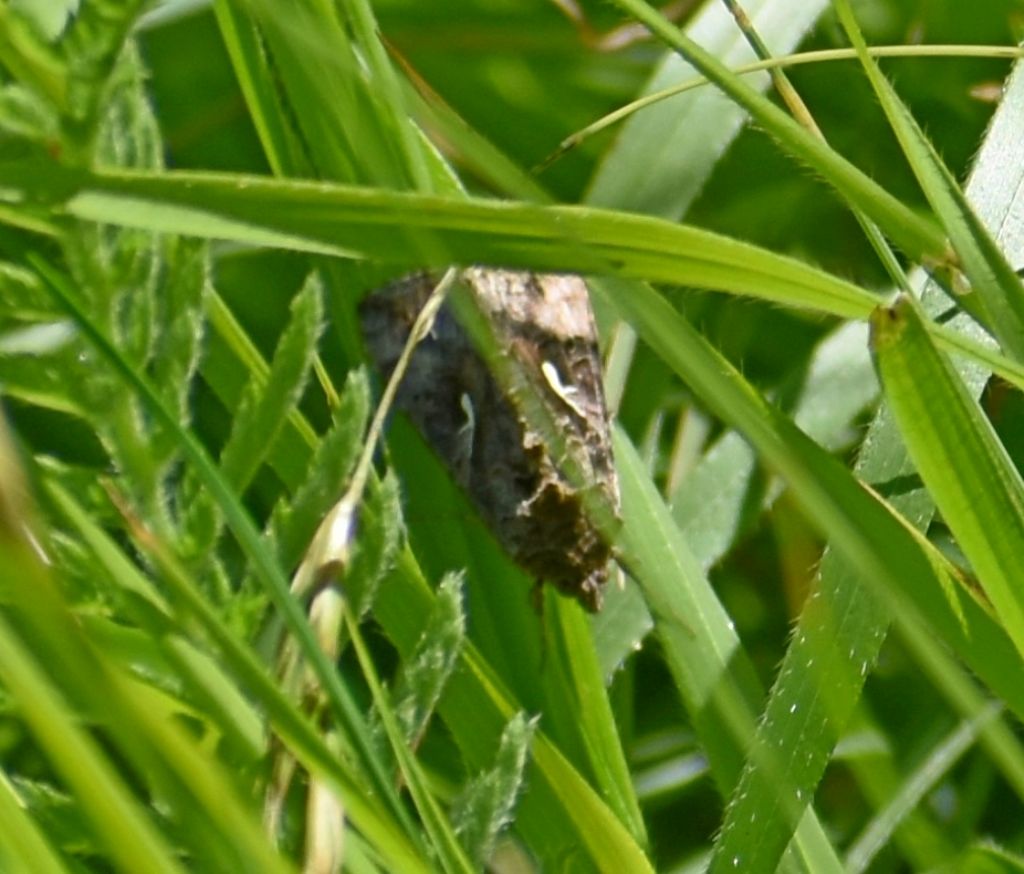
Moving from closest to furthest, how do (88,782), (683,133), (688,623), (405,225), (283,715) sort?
1. (88,782)
2. (283,715)
3. (405,225)
4. (688,623)
5. (683,133)

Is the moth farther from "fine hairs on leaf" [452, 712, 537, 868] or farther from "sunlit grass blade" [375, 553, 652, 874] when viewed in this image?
"fine hairs on leaf" [452, 712, 537, 868]

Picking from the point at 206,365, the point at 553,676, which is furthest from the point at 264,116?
the point at 553,676

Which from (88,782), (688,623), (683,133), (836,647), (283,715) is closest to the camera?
(88,782)

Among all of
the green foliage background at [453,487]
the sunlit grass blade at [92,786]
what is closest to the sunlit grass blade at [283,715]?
the green foliage background at [453,487]

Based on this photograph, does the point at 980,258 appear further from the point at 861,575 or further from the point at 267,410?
the point at 267,410

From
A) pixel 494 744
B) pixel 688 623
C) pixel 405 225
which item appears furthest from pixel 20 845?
pixel 688 623

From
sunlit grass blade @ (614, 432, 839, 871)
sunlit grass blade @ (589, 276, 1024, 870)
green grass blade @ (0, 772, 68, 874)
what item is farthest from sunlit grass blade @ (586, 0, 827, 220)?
green grass blade @ (0, 772, 68, 874)

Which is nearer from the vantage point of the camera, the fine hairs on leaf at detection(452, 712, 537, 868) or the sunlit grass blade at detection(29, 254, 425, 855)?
the sunlit grass blade at detection(29, 254, 425, 855)
